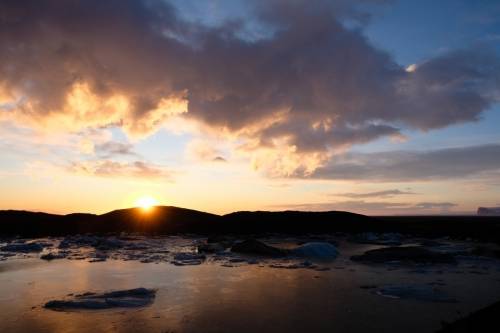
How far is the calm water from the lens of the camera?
25.7 feet

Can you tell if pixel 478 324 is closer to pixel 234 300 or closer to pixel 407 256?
pixel 234 300

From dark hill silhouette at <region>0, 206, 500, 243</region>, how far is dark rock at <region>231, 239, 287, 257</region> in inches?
951

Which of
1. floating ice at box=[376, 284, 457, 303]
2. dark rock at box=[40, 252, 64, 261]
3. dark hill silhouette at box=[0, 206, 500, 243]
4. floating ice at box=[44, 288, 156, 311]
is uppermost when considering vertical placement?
dark hill silhouette at box=[0, 206, 500, 243]

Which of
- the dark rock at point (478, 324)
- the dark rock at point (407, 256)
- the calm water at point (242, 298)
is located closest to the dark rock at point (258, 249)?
the dark rock at point (407, 256)

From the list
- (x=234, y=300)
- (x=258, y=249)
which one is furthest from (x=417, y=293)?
(x=258, y=249)

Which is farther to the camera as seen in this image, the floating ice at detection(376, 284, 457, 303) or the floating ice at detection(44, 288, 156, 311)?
the floating ice at detection(376, 284, 457, 303)

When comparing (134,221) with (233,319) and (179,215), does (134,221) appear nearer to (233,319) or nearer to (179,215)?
(179,215)

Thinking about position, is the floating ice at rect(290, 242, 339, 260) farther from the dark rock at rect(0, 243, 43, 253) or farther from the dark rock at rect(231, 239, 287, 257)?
the dark rock at rect(0, 243, 43, 253)

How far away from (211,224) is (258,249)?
105 ft

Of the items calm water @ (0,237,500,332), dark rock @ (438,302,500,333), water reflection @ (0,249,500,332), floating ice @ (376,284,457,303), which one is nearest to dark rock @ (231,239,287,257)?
calm water @ (0,237,500,332)

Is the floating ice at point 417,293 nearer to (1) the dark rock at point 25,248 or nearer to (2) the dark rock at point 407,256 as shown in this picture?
(2) the dark rock at point 407,256

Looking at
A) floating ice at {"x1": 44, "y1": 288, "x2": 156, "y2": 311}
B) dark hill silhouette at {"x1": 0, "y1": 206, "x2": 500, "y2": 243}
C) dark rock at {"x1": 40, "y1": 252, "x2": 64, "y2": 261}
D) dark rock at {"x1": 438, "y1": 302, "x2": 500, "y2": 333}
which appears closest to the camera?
dark rock at {"x1": 438, "y1": 302, "x2": 500, "y2": 333}

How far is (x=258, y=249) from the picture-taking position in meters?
21.1

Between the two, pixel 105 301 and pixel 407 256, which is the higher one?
pixel 407 256
